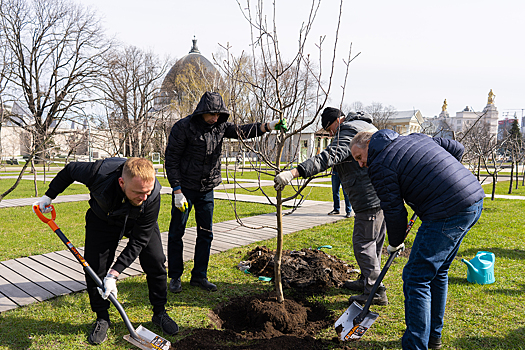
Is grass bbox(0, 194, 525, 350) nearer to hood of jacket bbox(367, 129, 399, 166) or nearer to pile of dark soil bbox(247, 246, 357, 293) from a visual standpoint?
pile of dark soil bbox(247, 246, 357, 293)

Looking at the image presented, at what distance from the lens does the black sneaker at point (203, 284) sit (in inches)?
143

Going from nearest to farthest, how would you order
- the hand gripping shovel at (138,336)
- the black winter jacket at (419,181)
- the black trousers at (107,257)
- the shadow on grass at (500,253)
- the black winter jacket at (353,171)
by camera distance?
1. the black winter jacket at (419,181)
2. the hand gripping shovel at (138,336)
3. the black trousers at (107,257)
4. the black winter jacket at (353,171)
5. the shadow on grass at (500,253)

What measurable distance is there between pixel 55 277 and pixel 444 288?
152 inches

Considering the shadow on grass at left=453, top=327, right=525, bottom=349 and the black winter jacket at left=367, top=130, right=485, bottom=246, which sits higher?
the black winter jacket at left=367, top=130, right=485, bottom=246

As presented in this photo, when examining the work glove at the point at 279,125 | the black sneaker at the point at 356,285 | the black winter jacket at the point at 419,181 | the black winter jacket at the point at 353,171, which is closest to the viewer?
the black winter jacket at the point at 419,181

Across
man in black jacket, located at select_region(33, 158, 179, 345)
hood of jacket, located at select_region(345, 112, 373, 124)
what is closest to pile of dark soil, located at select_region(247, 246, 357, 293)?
man in black jacket, located at select_region(33, 158, 179, 345)

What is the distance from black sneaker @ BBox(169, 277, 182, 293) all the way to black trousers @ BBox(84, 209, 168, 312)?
618 mm

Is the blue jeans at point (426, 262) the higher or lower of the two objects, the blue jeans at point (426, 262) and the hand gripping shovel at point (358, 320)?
the higher

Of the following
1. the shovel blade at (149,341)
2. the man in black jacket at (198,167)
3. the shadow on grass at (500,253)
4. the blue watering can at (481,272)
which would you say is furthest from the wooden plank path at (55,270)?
the shadow on grass at (500,253)

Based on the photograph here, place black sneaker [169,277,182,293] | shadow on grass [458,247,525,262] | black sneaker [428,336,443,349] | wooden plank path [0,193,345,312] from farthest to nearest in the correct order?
shadow on grass [458,247,525,262], black sneaker [169,277,182,293], wooden plank path [0,193,345,312], black sneaker [428,336,443,349]

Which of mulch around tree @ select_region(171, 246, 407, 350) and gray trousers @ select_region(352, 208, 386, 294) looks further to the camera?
gray trousers @ select_region(352, 208, 386, 294)

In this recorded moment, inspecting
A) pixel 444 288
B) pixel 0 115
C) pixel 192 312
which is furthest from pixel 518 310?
pixel 0 115

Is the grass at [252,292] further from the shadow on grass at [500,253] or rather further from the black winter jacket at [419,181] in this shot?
the black winter jacket at [419,181]

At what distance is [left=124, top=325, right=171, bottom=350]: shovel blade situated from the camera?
248 cm
